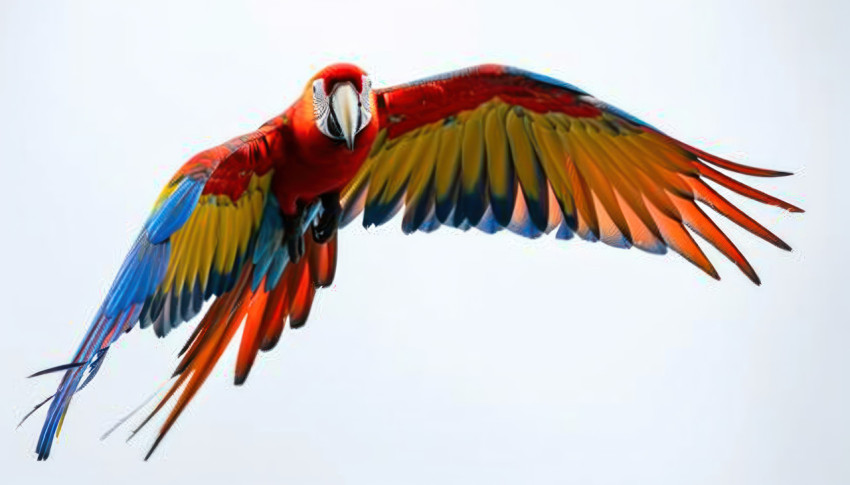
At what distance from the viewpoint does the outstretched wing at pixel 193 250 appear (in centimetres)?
487

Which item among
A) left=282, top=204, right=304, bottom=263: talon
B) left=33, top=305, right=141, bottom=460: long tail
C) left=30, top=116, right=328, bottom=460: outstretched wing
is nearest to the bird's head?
left=30, top=116, right=328, bottom=460: outstretched wing

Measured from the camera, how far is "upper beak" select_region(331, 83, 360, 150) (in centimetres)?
509

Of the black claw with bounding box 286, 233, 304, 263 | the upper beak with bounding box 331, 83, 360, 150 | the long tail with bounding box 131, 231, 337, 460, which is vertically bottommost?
the long tail with bounding box 131, 231, 337, 460

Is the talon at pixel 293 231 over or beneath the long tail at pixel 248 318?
over

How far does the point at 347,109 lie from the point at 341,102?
0.04 m

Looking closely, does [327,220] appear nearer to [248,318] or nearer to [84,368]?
[248,318]

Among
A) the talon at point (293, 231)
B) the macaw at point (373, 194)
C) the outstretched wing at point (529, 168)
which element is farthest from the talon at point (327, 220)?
the outstretched wing at point (529, 168)

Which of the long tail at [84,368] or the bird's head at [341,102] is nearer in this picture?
the long tail at [84,368]

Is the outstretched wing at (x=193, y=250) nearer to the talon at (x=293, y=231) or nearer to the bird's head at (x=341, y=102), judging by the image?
the talon at (x=293, y=231)

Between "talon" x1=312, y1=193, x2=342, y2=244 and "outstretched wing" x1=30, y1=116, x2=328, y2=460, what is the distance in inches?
9.0

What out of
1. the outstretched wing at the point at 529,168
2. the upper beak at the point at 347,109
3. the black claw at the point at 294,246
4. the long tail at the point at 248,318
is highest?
the upper beak at the point at 347,109

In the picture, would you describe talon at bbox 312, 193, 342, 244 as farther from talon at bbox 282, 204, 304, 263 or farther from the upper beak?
the upper beak

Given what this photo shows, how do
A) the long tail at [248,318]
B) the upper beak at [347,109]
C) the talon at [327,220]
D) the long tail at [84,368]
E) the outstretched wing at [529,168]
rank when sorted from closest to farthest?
1. the long tail at [84,368]
2. the upper beak at [347,109]
3. the long tail at [248,318]
4. the talon at [327,220]
5. the outstretched wing at [529,168]

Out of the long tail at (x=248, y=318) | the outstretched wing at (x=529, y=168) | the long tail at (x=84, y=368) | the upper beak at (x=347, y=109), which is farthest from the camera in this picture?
the outstretched wing at (x=529, y=168)
